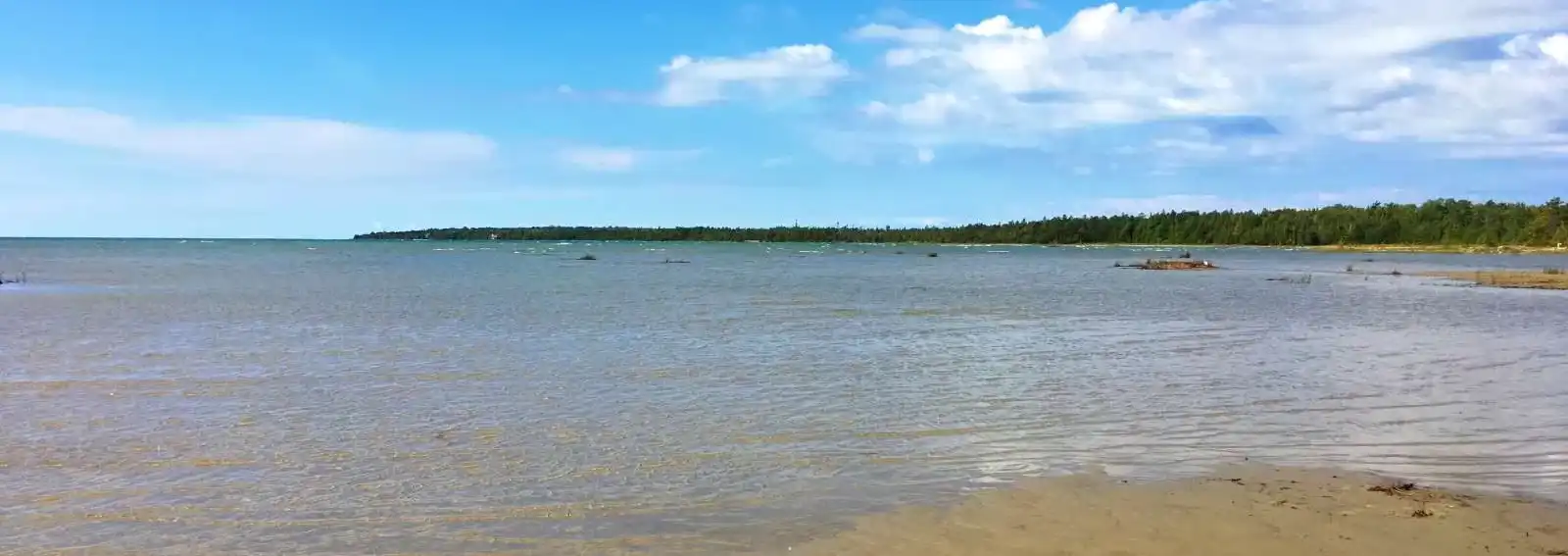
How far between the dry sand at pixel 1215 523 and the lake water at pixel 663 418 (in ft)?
2.10

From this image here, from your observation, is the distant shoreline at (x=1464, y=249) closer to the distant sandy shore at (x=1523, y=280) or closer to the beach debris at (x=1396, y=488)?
the distant sandy shore at (x=1523, y=280)

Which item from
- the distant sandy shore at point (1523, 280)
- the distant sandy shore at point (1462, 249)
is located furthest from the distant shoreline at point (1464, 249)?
the distant sandy shore at point (1523, 280)

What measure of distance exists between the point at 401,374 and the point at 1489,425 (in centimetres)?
1774

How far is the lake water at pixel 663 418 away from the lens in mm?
9898

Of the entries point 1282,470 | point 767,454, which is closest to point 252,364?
point 767,454

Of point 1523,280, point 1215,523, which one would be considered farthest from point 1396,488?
point 1523,280

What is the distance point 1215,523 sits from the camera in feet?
31.0

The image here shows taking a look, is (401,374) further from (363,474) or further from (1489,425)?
(1489,425)

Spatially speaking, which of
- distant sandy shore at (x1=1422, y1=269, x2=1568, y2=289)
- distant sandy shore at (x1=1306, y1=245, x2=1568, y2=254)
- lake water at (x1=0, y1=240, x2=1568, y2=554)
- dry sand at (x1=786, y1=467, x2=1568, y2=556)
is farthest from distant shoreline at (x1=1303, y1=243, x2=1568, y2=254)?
dry sand at (x1=786, y1=467, x2=1568, y2=556)

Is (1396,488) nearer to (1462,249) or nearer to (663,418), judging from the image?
(663,418)

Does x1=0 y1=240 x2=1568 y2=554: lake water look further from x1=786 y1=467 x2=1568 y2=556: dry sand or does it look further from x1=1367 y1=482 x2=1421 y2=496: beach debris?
x1=1367 y1=482 x2=1421 y2=496: beach debris

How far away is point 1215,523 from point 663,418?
8166 mm

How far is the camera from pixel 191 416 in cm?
1511

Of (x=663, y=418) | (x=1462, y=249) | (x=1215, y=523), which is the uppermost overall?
(x=1462, y=249)
